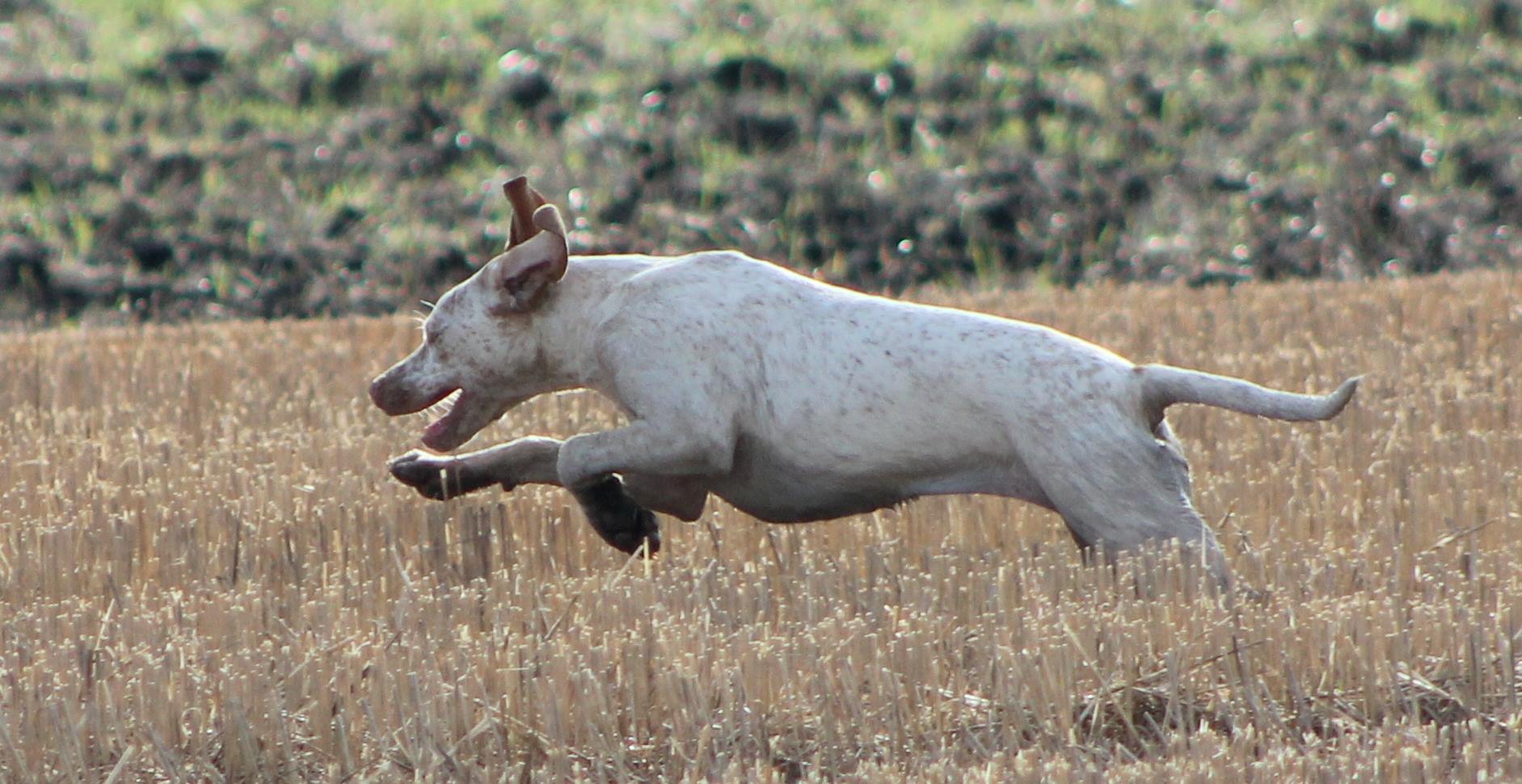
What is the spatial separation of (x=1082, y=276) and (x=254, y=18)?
6571 mm

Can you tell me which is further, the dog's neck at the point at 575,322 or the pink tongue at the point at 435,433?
the pink tongue at the point at 435,433

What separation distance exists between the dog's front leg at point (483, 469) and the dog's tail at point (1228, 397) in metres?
1.52

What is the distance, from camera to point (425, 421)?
751 centimetres

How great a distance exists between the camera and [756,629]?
457cm

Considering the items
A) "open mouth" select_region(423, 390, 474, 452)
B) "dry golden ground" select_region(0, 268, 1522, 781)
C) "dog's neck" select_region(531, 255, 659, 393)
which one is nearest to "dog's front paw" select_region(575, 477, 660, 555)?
"dry golden ground" select_region(0, 268, 1522, 781)

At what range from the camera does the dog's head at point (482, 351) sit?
5395mm

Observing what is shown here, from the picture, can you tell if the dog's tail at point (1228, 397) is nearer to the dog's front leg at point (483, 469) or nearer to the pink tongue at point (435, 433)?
the dog's front leg at point (483, 469)

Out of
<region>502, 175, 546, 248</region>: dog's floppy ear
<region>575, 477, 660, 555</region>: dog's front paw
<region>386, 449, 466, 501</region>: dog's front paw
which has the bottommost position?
<region>575, 477, 660, 555</region>: dog's front paw

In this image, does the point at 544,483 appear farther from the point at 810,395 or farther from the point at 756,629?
the point at 756,629

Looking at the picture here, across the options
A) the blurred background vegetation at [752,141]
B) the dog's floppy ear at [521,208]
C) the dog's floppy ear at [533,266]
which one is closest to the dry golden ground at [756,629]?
the dog's floppy ear at [533,266]

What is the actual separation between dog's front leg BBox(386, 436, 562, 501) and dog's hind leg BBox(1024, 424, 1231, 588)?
1331 mm

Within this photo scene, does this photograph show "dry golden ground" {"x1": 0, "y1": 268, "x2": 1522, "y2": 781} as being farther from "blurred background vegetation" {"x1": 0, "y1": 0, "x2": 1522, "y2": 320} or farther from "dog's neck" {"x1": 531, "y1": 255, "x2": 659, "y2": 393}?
"blurred background vegetation" {"x1": 0, "y1": 0, "x2": 1522, "y2": 320}

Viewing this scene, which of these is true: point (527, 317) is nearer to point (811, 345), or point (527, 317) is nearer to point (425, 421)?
point (811, 345)

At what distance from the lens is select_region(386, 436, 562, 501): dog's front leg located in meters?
5.57
